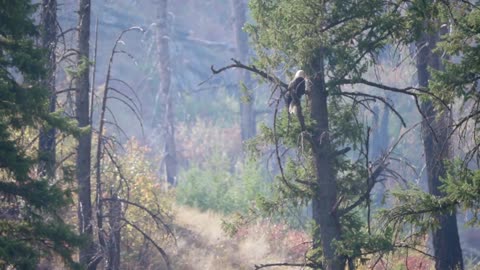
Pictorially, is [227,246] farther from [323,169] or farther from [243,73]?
[243,73]

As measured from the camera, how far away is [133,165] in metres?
Answer: 21.1

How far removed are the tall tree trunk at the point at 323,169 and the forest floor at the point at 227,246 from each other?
671cm

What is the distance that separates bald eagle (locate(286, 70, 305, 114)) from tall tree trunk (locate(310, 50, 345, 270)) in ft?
0.89

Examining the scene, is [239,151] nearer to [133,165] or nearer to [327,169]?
[133,165]

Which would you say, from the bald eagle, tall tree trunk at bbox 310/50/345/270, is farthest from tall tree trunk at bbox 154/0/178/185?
the bald eagle

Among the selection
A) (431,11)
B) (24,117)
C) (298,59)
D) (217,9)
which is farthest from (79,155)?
(217,9)

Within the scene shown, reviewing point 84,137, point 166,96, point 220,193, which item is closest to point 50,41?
point 84,137

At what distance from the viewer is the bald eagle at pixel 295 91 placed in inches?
419

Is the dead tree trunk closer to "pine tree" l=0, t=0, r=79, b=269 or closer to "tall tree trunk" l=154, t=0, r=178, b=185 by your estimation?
"pine tree" l=0, t=0, r=79, b=269

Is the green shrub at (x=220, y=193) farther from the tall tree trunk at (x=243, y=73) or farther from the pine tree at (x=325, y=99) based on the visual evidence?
the pine tree at (x=325, y=99)

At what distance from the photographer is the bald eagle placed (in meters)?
10.6

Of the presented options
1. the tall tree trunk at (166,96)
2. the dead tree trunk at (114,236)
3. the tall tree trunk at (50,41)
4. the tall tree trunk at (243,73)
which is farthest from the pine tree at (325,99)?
the tall tree trunk at (243,73)

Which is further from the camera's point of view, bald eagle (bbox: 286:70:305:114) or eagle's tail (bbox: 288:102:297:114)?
eagle's tail (bbox: 288:102:297:114)

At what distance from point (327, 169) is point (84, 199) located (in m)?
4.55
